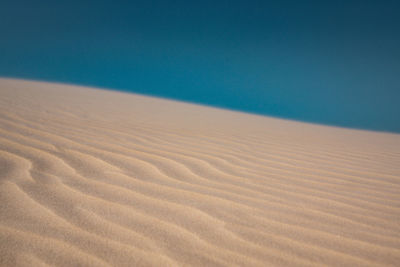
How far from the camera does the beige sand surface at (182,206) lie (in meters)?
1.05

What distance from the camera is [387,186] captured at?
1987 mm

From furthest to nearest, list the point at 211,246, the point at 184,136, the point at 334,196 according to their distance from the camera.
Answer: the point at 184,136 → the point at 334,196 → the point at 211,246

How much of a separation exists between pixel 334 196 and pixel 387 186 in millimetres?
633

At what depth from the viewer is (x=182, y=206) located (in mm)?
1431

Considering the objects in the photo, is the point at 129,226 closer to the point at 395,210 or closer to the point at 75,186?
the point at 75,186

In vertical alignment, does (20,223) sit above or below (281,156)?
below

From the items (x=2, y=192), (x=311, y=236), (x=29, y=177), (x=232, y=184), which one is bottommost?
(x=2, y=192)

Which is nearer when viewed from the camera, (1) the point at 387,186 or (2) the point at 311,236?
→ (2) the point at 311,236

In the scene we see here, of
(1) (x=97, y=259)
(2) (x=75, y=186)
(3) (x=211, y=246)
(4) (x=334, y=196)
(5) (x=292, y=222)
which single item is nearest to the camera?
(1) (x=97, y=259)

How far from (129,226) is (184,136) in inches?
82.4

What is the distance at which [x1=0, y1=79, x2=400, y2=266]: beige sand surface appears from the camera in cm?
105

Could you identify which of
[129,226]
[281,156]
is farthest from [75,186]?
[281,156]

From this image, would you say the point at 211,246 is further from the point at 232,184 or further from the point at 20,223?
the point at 20,223

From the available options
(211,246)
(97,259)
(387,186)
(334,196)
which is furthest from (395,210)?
(97,259)
